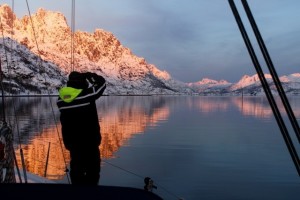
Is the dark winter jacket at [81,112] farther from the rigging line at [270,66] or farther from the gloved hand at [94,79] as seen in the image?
the rigging line at [270,66]

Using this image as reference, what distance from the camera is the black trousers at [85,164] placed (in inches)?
285

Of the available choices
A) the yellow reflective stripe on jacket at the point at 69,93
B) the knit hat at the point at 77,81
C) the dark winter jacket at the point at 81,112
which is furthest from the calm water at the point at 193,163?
A: the knit hat at the point at 77,81

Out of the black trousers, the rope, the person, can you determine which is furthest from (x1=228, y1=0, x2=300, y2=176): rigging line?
the rope

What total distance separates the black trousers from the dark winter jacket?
100 millimetres

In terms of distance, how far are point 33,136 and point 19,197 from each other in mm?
47235

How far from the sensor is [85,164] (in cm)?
724

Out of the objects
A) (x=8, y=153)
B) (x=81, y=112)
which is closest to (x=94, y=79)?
(x=81, y=112)

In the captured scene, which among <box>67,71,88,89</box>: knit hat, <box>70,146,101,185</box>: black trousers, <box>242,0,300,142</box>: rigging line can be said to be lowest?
<box>70,146,101,185</box>: black trousers

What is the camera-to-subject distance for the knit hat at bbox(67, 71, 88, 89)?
688cm

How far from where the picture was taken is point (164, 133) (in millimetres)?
53062

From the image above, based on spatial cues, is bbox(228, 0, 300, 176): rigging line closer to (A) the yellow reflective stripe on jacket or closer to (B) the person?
(B) the person

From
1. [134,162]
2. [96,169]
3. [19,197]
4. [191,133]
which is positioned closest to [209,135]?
[191,133]

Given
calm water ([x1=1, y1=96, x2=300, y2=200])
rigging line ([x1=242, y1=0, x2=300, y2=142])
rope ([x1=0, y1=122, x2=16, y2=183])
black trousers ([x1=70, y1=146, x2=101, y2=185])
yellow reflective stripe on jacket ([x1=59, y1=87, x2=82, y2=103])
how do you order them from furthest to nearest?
calm water ([x1=1, y1=96, x2=300, y2=200]), rope ([x1=0, y1=122, x2=16, y2=183]), black trousers ([x1=70, y1=146, x2=101, y2=185]), yellow reflective stripe on jacket ([x1=59, y1=87, x2=82, y2=103]), rigging line ([x1=242, y1=0, x2=300, y2=142])

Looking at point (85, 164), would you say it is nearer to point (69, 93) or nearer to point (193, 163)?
point (69, 93)
